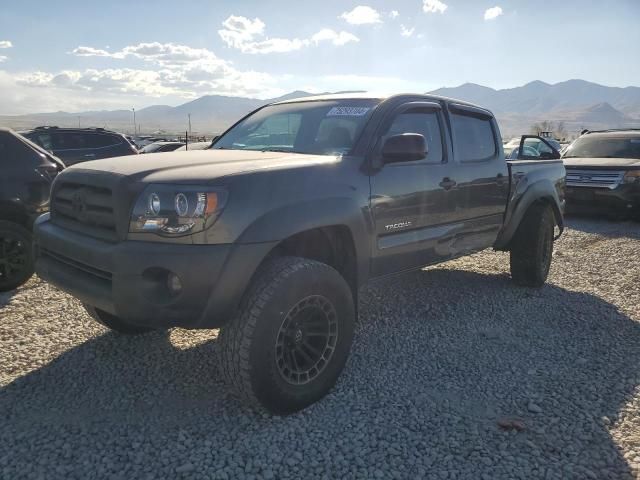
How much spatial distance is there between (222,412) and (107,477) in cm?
73

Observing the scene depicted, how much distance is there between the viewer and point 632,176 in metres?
9.70

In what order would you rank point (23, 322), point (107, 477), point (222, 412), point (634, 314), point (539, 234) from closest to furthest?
1. point (107, 477)
2. point (222, 412)
3. point (23, 322)
4. point (634, 314)
5. point (539, 234)

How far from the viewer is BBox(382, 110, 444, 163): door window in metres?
3.86

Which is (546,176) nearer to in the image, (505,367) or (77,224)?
(505,367)

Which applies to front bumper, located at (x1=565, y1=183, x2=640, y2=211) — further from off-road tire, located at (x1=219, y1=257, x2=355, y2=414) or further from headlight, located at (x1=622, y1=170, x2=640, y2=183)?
off-road tire, located at (x1=219, y1=257, x2=355, y2=414)

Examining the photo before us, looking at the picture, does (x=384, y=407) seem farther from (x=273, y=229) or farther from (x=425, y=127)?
(x=425, y=127)

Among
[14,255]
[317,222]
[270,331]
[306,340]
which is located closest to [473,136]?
[317,222]

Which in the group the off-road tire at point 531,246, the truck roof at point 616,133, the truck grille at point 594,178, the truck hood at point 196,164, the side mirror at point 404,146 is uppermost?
the truck roof at point 616,133

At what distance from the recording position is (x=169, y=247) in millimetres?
2578

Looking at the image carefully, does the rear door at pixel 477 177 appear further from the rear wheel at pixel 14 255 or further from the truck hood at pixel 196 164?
the rear wheel at pixel 14 255

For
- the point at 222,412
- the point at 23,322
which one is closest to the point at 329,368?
the point at 222,412

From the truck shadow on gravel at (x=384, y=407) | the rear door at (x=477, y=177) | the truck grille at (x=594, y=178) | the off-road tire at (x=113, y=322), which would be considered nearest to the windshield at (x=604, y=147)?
the truck grille at (x=594, y=178)

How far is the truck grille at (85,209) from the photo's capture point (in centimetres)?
280

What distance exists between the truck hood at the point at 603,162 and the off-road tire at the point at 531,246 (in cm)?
541
